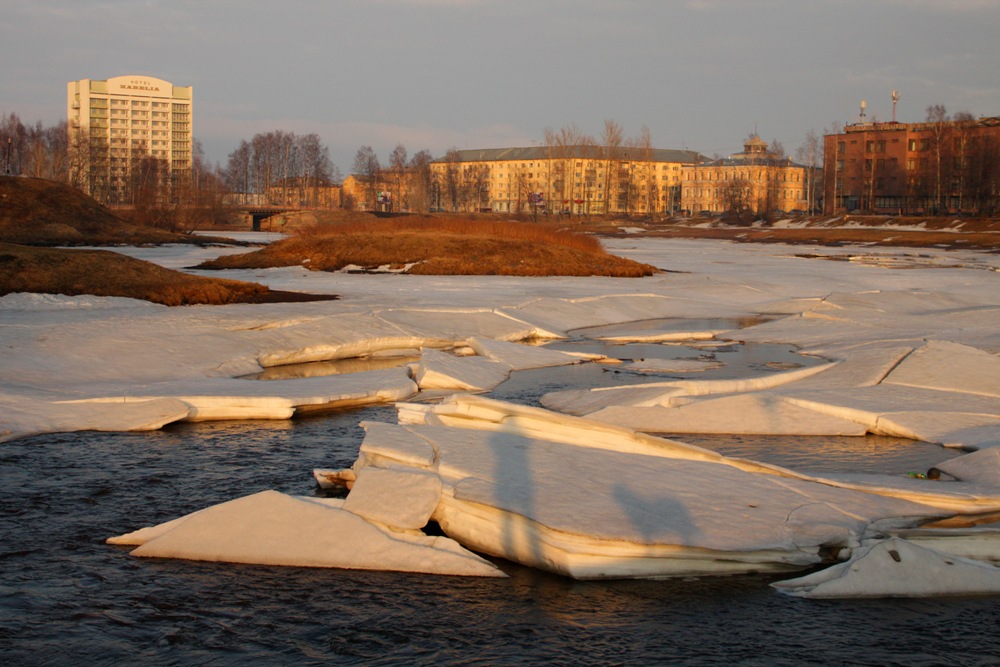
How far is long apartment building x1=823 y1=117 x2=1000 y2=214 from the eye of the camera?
289 ft

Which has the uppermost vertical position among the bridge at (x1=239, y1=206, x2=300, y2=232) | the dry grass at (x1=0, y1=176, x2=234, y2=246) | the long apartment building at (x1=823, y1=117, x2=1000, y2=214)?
the long apartment building at (x1=823, y1=117, x2=1000, y2=214)

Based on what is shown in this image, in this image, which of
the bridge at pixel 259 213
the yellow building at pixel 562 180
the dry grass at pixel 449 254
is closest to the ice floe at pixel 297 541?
the dry grass at pixel 449 254

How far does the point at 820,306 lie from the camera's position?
25266mm

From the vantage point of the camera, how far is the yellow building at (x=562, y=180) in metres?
121

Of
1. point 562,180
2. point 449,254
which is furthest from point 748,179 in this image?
point 449,254

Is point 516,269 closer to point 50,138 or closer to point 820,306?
point 820,306

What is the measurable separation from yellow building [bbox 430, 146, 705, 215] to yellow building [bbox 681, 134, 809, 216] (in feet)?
16.4

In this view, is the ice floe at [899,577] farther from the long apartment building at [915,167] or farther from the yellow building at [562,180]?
the yellow building at [562,180]

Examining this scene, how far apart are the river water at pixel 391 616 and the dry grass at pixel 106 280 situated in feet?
45.0

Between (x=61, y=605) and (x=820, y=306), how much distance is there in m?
21.6

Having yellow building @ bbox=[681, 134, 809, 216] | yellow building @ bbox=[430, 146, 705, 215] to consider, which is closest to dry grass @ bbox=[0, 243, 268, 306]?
yellow building @ bbox=[430, 146, 705, 215]

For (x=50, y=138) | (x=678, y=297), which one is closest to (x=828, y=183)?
(x=678, y=297)

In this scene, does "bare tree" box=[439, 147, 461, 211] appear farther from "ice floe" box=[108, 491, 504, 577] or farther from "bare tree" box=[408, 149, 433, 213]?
"ice floe" box=[108, 491, 504, 577]

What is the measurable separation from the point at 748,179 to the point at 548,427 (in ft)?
427
